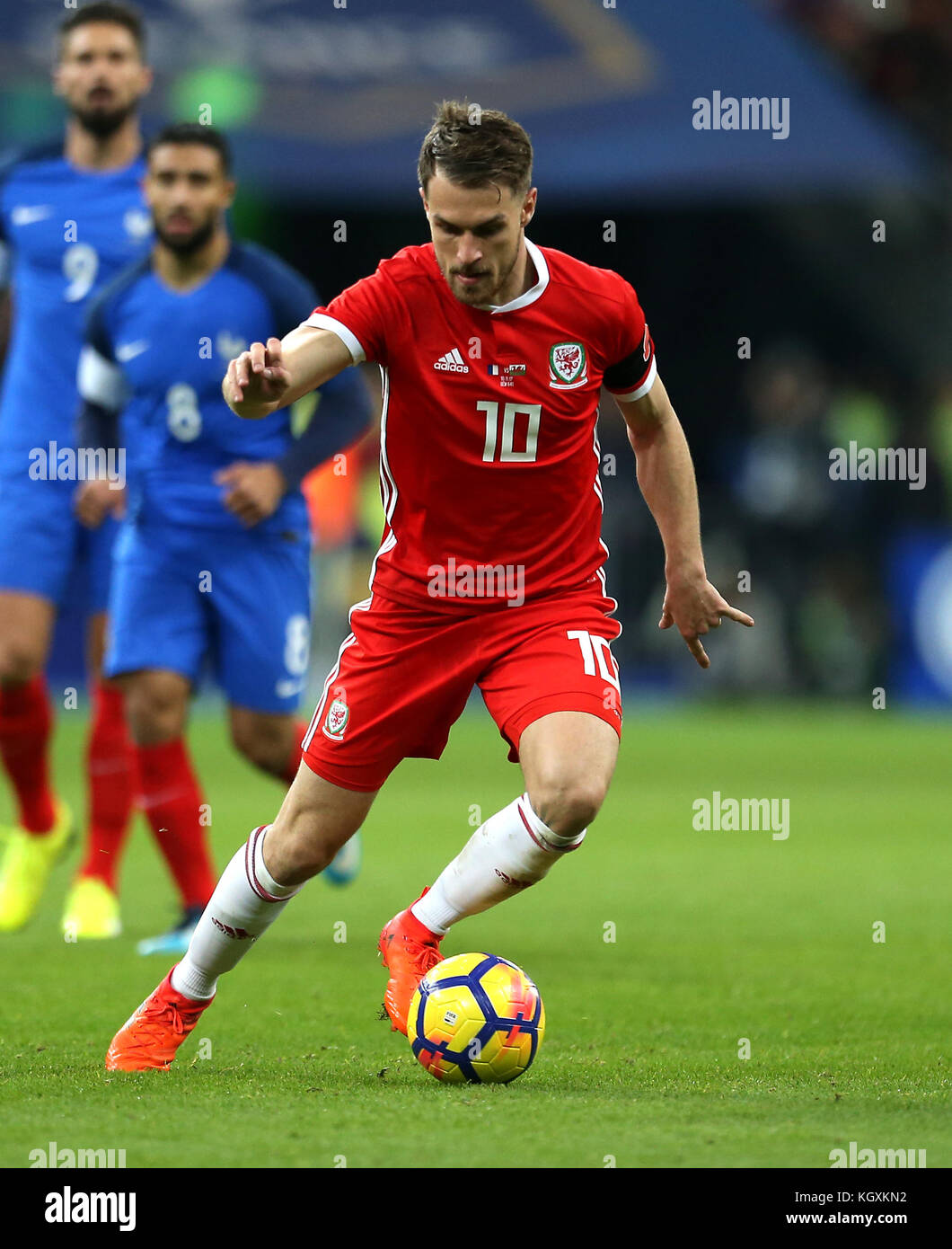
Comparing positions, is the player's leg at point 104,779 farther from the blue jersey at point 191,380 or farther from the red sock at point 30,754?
the blue jersey at point 191,380

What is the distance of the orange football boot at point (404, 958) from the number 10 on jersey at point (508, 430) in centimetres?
128

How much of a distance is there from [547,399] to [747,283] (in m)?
20.0

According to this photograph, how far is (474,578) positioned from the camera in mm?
5371

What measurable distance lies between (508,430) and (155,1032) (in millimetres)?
1721

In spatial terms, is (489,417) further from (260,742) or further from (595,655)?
(260,742)

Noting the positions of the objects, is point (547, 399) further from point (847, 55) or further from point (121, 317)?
point (847, 55)

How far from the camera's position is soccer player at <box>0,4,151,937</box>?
26.0 ft

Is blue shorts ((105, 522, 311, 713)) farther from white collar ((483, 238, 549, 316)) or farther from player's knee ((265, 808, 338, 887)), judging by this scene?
white collar ((483, 238, 549, 316))

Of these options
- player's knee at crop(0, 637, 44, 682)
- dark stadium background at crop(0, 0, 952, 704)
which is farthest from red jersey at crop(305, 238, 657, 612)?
dark stadium background at crop(0, 0, 952, 704)

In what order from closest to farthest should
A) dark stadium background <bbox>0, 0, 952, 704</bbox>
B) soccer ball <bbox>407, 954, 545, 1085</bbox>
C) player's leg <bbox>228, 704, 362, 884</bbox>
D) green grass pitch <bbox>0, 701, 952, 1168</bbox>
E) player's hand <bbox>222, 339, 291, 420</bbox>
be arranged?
green grass pitch <bbox>0, 701, 952, 1168</bbox> < player's hand <bbox>222, 339, 291, 420</bbox> < soccer ball <bbox>407, 954, 545, 1085</bbox> < player's leg <bbox>228, 704, 362, 884</bbox> < dark stadium background <bbox>0, 0, 952, 704</bbox>

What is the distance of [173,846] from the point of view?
7383 mm

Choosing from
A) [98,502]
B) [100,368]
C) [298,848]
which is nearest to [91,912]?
[98,502]

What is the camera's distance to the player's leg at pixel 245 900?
525cm
